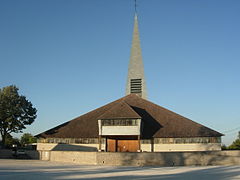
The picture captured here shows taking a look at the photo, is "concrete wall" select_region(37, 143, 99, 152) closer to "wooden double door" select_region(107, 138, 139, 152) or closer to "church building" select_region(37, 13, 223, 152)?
"church building" select_region(37, 13, 223, 152)

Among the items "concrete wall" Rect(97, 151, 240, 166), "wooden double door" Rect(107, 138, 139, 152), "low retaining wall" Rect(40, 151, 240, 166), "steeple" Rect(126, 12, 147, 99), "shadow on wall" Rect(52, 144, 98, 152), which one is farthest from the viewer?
"steeple" Rect(126, 12, 147, 99)

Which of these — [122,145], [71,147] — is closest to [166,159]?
[122,145]

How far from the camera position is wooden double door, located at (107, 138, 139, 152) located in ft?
137

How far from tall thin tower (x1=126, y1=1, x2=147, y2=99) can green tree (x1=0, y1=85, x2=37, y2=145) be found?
2042 centimetres

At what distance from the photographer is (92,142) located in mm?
41969

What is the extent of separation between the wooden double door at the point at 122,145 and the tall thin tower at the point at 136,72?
14131 mm

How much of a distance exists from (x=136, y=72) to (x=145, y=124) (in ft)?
56.8

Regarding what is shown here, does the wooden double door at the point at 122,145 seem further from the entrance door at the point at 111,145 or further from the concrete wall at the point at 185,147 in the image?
the concrete wall at the point at 185,147

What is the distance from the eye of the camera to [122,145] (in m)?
42.3

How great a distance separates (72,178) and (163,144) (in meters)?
27.2

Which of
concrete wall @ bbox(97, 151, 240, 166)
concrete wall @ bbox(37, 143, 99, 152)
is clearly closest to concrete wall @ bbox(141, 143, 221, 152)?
concrete wall @ bbox(37, 143, 99, 152)

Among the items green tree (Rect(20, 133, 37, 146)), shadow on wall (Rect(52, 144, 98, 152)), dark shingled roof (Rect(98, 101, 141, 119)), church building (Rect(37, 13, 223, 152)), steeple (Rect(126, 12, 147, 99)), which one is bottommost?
green tree (Rect(20, 133, 37, 146))

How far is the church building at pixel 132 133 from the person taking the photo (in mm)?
39312

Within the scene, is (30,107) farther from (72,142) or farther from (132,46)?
(132,46)
